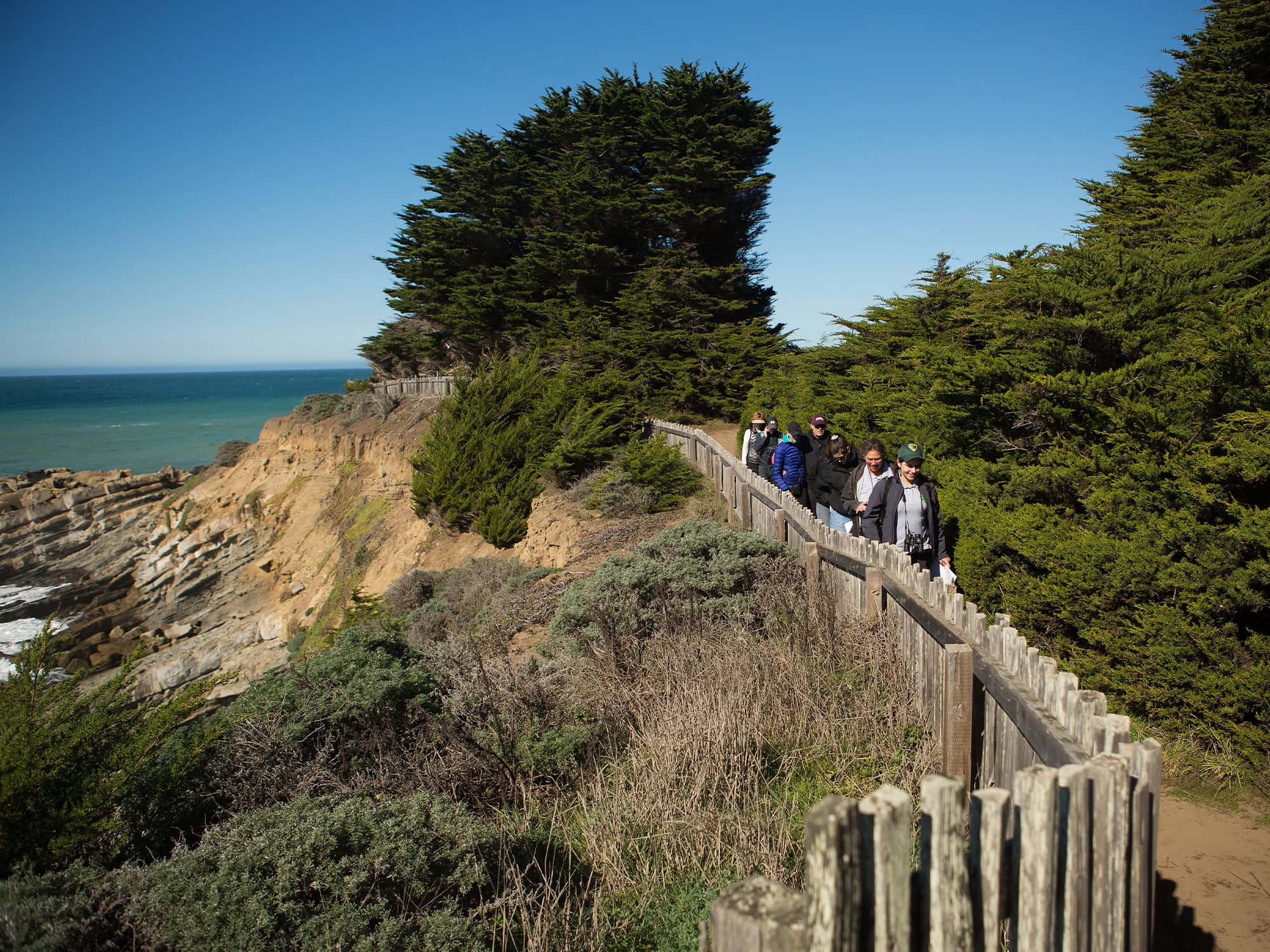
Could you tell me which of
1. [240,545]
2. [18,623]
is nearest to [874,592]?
[240,545]

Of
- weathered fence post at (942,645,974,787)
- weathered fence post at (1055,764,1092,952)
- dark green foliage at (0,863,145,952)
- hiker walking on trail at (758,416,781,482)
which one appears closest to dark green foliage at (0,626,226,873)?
dark green foliage at (0,863,145,952)

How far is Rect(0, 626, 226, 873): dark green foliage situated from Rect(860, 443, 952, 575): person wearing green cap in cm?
483

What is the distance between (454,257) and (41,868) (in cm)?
2918

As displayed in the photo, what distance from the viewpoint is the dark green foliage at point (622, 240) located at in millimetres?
23141

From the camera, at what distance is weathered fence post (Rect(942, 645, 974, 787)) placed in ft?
11.7

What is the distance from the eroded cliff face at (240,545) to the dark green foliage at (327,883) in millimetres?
10118

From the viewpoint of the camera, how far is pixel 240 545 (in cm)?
2925

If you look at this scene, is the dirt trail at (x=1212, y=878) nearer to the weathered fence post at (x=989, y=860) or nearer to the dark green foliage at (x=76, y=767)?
the weathered fence post at (x=989, y=860)

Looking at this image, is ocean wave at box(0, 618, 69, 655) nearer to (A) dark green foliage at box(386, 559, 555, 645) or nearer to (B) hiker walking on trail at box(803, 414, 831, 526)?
(A) dark green foliage at box(386, 559, 555, 645)

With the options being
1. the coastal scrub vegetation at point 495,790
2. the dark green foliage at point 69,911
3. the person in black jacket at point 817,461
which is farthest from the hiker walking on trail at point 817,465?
the dark green foliage at point 69,911

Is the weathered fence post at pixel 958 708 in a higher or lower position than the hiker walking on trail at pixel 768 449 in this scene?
lower

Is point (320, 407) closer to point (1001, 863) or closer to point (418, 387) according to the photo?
point (418, 387)

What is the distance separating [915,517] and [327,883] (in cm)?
477

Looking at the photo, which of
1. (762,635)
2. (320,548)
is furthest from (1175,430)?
(320,548)
